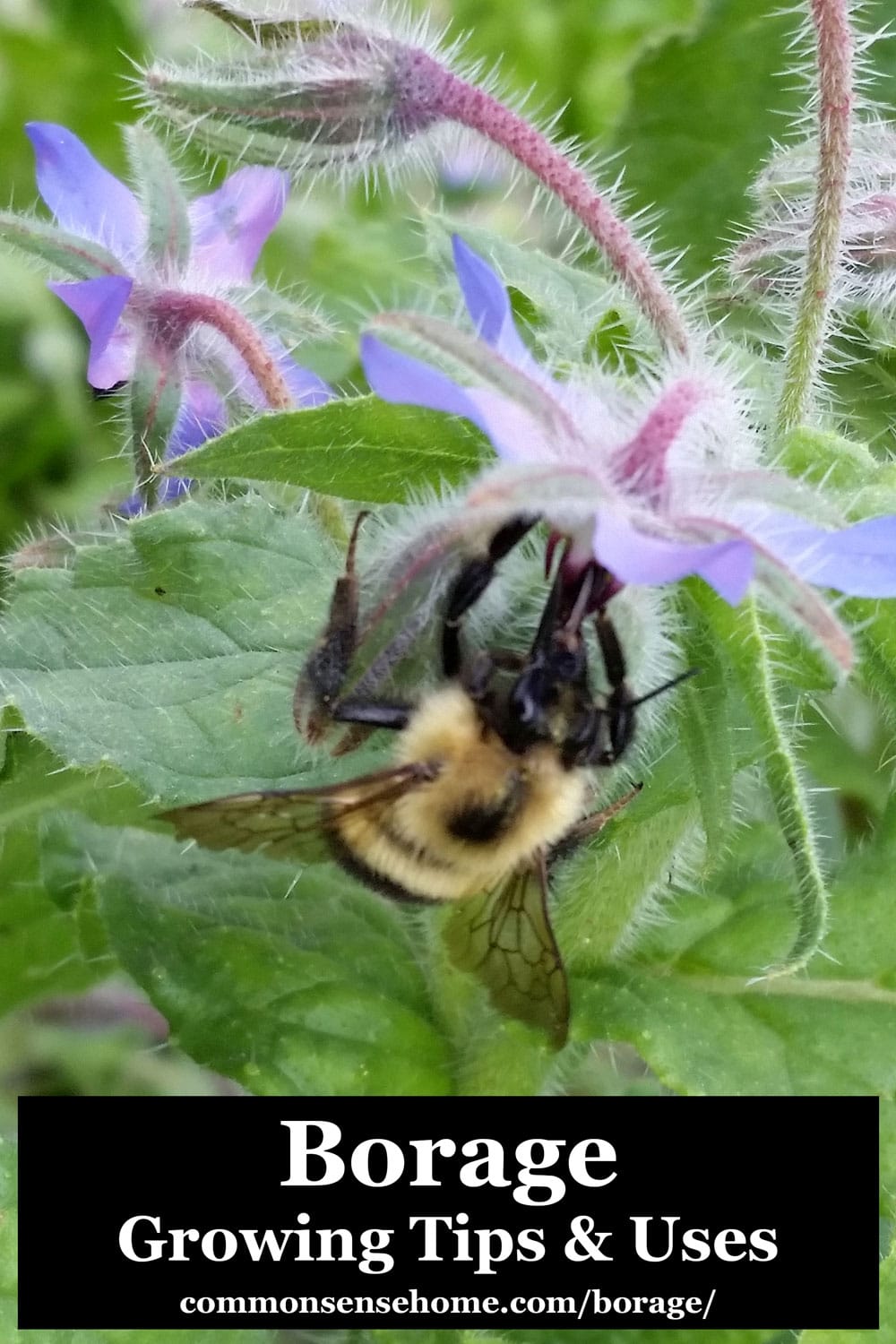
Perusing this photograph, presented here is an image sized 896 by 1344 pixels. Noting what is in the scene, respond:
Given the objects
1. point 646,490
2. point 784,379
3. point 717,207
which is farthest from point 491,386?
point 717,207

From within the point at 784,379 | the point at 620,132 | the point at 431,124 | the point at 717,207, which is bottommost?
the point at 784,379

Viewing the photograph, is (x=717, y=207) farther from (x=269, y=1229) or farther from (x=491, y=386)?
(x=269, y=1229)

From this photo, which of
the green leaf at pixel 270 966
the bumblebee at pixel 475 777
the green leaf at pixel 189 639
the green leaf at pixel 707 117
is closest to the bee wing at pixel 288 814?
the bumblebee at pixel 475 777

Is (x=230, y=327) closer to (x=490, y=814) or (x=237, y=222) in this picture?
(x=237, y=222)

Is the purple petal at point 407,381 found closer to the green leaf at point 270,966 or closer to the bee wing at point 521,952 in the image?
the bee wing at point 521,952

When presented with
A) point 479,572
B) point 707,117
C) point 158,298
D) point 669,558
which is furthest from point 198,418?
point 707,117

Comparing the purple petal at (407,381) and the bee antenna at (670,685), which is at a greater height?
the purple petal at (407,381)
